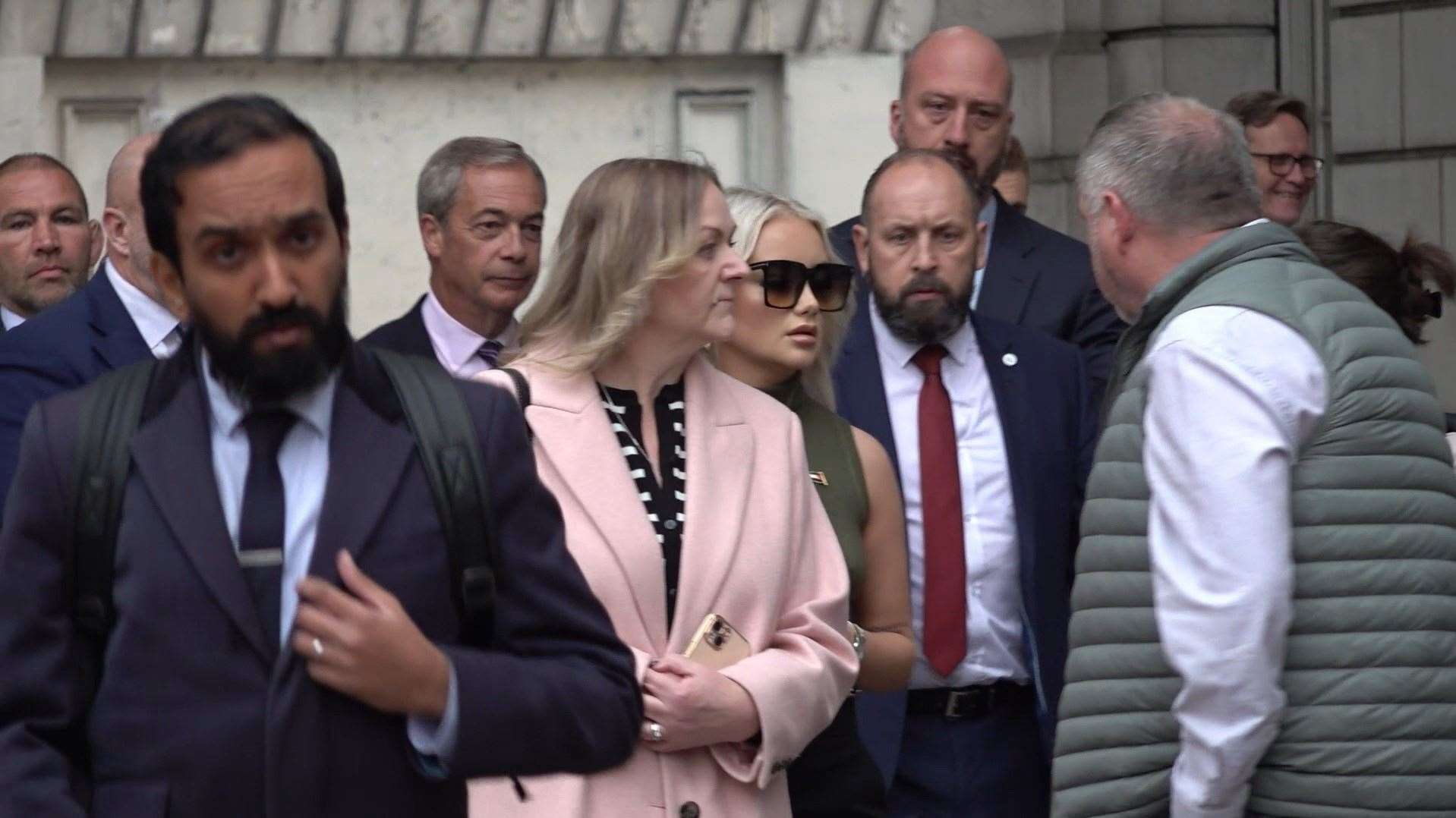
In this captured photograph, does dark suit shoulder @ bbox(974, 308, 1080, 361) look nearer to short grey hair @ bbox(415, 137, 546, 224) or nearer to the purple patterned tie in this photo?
the purple patterned tie

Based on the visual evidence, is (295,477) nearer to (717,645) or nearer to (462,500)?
(462,500)

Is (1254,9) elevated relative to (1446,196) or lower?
elevated

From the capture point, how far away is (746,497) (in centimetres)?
425

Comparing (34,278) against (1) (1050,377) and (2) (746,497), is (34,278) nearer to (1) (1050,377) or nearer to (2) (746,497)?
(1) (1050,377)

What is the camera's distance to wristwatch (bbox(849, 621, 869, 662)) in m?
4.55

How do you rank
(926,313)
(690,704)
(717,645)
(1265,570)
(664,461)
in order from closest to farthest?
(1265,570) → (690,704) → (717,645) → (664,461) → (926,313)

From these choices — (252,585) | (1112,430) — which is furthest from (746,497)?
(252,585)

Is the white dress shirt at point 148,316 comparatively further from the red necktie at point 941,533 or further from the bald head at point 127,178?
the red necktie at point 941,533

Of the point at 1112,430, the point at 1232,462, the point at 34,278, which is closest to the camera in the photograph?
the point at 1232,462

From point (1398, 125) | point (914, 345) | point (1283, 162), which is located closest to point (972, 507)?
point (914, 345)

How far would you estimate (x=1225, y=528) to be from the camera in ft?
12.7

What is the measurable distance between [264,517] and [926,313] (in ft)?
9.25

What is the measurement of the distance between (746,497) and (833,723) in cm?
64

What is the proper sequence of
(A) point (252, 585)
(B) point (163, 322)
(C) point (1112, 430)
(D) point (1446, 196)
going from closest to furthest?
(A) point (252, 585) < (C) point (1112, 430) < (B) point (163, 322) < (D) point (1446, 196)
